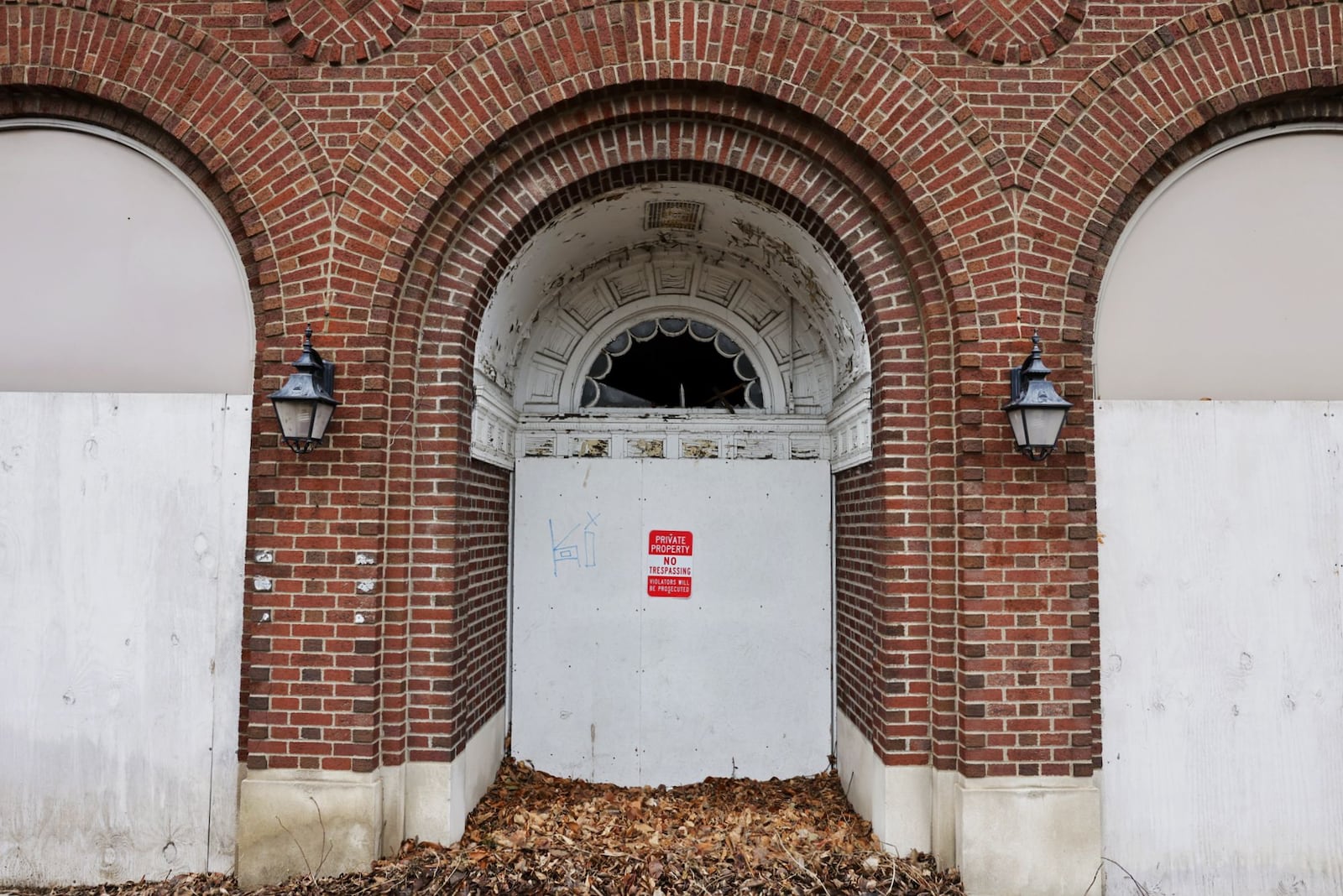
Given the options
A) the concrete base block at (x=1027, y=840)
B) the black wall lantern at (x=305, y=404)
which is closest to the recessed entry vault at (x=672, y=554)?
the black wall lantern at (x=305, y=404)

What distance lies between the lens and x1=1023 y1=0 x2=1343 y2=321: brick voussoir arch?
4.64 metres

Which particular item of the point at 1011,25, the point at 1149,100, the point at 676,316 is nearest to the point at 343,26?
the point at 676,316

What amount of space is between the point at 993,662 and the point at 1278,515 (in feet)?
6.44

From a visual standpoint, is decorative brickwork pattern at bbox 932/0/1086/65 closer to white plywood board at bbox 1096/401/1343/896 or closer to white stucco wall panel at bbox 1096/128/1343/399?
white stucco wall panel at bbox 1096/128/1343/399

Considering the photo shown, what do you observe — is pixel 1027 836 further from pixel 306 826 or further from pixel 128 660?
pixel 128 660

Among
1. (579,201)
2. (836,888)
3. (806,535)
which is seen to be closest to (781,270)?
(579,201)

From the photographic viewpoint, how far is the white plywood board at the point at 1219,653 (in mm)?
4656

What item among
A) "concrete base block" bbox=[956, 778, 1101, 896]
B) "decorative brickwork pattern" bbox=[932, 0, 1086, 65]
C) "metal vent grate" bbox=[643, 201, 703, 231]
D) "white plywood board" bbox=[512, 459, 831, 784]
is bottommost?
"concrete base block" bbox=[956, 778, 1101, 896]

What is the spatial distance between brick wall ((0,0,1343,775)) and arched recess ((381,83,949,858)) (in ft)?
0.07

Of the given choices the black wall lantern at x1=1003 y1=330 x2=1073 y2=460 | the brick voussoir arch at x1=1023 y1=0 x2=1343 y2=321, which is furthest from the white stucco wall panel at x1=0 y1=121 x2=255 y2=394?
the brick voussoir arch at x1=1023 y1=0 x2=1343 y2=321

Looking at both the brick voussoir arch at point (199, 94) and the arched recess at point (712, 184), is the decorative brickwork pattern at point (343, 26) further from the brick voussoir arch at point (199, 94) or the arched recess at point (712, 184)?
the arched recess at point (712, 184)

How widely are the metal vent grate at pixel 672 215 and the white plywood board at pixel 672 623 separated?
1.74 m

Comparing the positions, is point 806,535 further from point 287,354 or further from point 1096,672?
point 287,354

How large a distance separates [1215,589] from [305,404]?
5.31 meters
